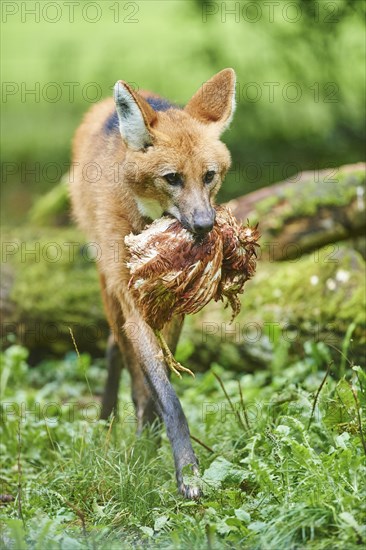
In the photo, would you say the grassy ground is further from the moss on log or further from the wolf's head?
the wolf's head

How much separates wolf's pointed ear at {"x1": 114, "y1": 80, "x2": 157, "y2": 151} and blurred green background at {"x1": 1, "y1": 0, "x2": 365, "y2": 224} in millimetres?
3942

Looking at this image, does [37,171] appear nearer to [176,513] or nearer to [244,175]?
[244,175]

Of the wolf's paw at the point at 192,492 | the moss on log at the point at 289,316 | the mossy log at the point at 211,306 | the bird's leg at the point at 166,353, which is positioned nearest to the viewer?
the wolf's paw at the point at 192,492

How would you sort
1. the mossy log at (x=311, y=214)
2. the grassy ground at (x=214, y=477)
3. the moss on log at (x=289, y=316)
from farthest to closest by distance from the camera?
1. the mossy log at (x=311, y=214)
2. the moss on log at (x=289, y=316)
3. the grassy ground at (x=214, y=477)

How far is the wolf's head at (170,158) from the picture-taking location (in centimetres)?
401

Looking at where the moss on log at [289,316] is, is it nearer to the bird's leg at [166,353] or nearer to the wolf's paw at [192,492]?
the bird's leg at [166,353]

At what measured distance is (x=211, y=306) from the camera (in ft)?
20.4

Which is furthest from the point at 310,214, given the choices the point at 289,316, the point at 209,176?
the point at 209,176

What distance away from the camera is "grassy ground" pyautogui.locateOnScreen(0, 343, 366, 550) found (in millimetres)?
3074

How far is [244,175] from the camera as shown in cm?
887

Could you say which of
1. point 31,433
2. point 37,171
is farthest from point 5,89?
point 31,433

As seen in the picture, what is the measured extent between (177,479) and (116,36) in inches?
387

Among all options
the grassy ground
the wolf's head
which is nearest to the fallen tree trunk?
the grassy ground

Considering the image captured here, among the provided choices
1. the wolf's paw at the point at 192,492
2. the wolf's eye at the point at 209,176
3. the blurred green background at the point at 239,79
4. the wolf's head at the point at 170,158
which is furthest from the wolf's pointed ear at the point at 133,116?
the blurred green background at the point at 239,79
